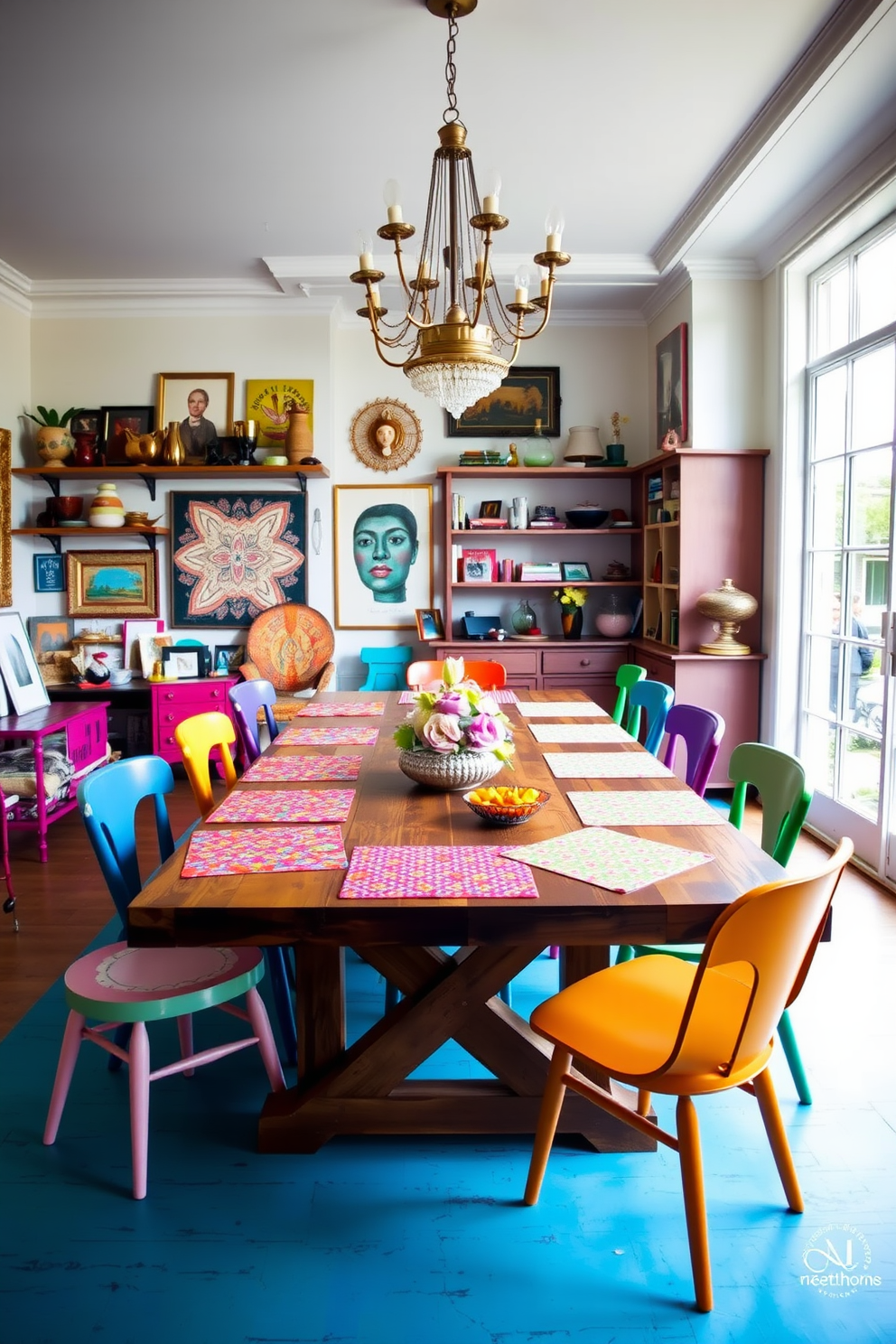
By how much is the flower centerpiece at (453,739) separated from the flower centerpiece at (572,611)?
364 centimetres

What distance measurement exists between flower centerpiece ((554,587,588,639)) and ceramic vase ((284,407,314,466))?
1811 millimetres

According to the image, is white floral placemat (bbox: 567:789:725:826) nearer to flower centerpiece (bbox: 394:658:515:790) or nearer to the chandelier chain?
flower centerpiece (bbox: 394:658:515:790)

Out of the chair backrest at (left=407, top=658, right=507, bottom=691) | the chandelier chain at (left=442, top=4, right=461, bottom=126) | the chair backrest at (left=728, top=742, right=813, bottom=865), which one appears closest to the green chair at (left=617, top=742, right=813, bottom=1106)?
the chair backrest at (left=728, top=742, right=813, bottom=865)

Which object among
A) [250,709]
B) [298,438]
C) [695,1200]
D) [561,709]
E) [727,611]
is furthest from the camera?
[298,438]

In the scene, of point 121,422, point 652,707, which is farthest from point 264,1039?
point 121,422

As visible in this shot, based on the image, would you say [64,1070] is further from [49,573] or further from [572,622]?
[49,573]

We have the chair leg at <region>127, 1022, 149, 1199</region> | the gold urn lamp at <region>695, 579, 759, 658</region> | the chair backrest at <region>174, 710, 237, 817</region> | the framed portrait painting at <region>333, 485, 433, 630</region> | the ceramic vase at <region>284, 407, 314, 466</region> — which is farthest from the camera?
the framed portrait painting at <region>333, 485, 433, 630</region>

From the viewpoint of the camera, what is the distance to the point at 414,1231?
71.8 inches


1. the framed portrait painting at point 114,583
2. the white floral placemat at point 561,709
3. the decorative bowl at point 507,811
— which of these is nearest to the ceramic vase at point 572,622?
the white floral placemat at point 561,709

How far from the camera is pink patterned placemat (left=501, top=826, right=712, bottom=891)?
171 centimetres

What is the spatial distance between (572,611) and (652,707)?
8.55 ft

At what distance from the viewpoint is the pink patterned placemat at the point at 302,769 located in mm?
2498

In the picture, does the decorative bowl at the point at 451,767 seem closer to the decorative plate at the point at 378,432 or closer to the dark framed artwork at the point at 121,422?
the decorative plate at the point at 378,432

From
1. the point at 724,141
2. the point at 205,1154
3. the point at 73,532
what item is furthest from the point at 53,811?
the point at 724,141
